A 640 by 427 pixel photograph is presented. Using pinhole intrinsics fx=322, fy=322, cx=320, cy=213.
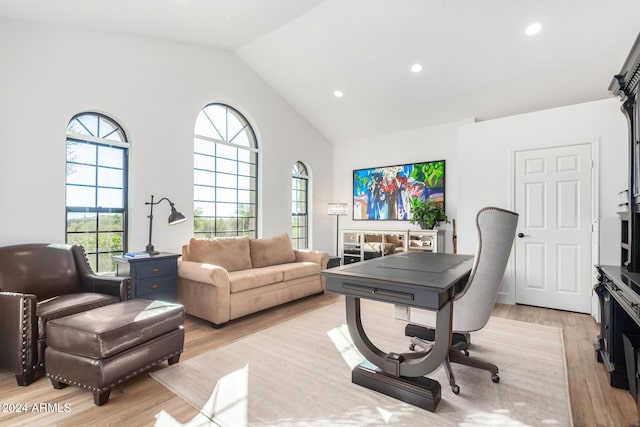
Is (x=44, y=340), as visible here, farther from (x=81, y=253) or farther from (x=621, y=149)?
(x=621, y=149)

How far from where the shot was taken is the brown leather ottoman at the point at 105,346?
1871 millimetres

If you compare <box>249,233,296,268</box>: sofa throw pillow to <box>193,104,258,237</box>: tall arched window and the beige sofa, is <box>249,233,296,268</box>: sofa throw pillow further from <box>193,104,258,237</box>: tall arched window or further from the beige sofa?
<box>193,104,258,237</box>: tall arched window

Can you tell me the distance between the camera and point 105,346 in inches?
73.6

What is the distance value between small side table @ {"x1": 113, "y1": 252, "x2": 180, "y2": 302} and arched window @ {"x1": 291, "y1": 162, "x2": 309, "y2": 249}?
2637 millimetres

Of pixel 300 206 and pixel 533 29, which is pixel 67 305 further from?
pixel 533 29

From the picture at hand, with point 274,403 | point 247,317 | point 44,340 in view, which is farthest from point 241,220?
point 274,403

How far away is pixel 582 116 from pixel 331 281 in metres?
3.70

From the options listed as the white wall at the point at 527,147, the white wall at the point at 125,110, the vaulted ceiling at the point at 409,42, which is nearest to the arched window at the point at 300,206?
the white wall at the point at 125,110

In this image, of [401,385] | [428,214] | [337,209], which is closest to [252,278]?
[401,385]

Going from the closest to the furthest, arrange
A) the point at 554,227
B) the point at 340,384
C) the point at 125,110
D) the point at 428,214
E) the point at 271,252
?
1. the point at 340,384
2. the point at 125,110
3. the point at 554,227
4. the point at 271,252
5. the point at 428,214

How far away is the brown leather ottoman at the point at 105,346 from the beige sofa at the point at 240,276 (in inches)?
37.2

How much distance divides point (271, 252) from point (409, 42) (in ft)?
10.6

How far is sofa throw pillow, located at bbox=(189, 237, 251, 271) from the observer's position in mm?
3746

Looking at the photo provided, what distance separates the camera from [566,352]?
263 cm
